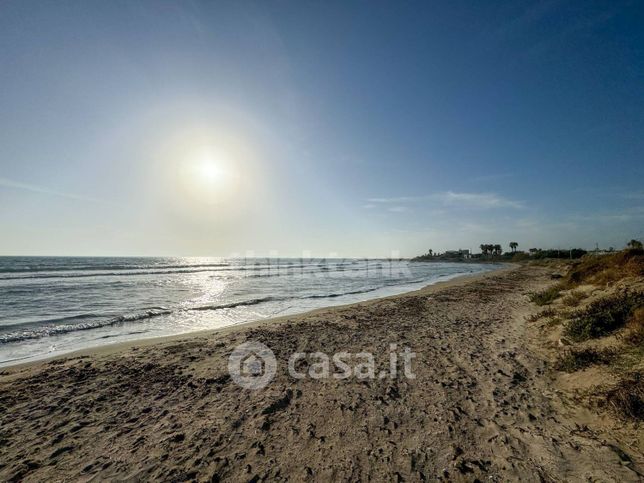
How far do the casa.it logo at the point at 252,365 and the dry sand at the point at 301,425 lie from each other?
0.28 metres

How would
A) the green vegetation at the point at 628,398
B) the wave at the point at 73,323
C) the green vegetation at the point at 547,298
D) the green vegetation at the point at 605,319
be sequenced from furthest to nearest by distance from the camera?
the green vegetation at the point at 547,298 → the wave at the point at 73,323 → the green vegetation at the point at 605,319 → the green vegetation at the point at 628,398

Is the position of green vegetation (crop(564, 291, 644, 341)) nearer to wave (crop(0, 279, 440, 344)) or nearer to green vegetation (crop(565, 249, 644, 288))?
green vegetation (crop(565, 249, 644, 288))

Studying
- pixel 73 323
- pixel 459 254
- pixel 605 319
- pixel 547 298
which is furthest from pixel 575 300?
pixel 459 254

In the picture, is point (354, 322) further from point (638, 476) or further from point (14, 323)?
point (14, 323)

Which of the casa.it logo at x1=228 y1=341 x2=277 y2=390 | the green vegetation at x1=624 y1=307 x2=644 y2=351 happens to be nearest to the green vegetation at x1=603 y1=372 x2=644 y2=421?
the green vegetation at x1=624 y1=307 x2=644 y2=351

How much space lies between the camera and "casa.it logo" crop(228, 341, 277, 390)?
683 cm

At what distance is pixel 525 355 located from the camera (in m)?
8.10

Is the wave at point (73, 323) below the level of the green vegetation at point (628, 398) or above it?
above

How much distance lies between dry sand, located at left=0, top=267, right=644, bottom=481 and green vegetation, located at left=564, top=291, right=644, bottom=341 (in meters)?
1.29

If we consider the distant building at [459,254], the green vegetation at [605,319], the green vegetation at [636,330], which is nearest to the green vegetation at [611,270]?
the green vegetation at [605,319]

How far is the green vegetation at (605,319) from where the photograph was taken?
7.75 meters

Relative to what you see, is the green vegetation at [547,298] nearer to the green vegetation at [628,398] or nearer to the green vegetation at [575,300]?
the green vegetation at [575,300]

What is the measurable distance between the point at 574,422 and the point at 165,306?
64.6ft

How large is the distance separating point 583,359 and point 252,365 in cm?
807
